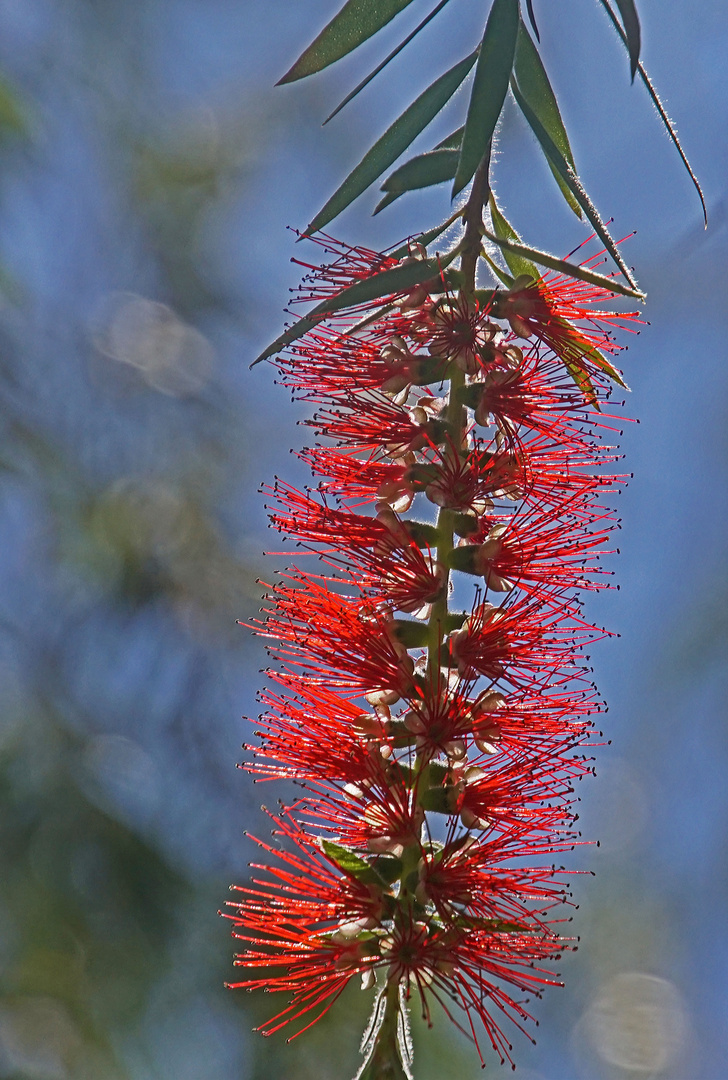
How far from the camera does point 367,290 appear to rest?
124 centimetres

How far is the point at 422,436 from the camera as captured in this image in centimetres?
130

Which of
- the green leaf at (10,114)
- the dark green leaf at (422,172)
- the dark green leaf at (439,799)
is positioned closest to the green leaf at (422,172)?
the dark green leaf at (422,172)

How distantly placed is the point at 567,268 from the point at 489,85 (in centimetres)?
22

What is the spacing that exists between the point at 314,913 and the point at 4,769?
2.35 meters

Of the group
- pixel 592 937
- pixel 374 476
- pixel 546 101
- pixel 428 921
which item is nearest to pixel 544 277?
pixel 546 101

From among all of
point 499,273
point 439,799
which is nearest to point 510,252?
point 499,273

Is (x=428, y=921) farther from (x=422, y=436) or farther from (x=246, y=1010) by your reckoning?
(x=246, y=1010)

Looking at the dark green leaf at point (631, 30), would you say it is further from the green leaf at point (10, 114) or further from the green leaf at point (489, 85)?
the green leaf at point (10, 114)

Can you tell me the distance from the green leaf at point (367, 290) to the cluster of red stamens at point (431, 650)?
3cm

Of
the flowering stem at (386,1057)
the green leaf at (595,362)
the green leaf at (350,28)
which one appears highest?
the green leaf at (350,28)

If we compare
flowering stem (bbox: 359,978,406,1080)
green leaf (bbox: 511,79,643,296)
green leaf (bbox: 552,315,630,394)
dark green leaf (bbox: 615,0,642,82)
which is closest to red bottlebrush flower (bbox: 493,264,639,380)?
green leaf (bbox: 552,315,630,394)

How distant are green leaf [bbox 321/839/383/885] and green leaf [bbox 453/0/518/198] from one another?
0.73 m

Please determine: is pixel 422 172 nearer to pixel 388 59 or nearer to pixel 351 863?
pixel 388 59

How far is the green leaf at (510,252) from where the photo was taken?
1.35m
